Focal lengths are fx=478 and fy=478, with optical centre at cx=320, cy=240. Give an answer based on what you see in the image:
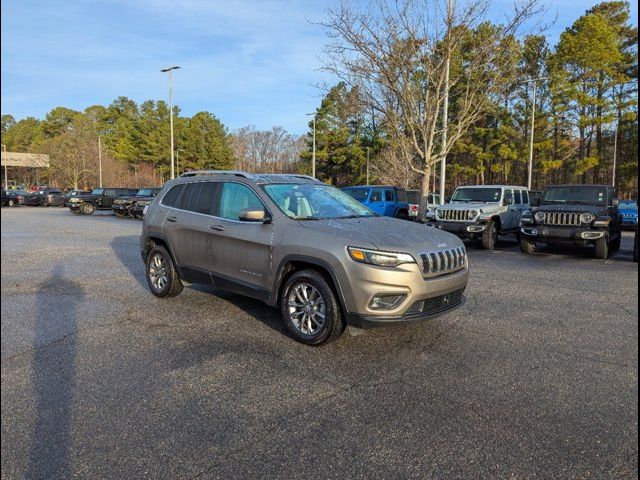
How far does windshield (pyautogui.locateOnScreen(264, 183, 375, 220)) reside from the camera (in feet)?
17.7

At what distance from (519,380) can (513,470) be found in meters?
→ 1.35

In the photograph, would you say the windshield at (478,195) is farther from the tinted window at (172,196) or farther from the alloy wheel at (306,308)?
the alloy wheel at (306,308)

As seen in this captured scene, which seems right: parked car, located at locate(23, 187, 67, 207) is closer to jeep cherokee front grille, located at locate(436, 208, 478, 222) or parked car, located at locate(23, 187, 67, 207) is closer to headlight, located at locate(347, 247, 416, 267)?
jeep cherokee front grille, located at locate(436, 208, 478, 222)

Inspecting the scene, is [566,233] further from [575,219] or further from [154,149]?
[154,149]

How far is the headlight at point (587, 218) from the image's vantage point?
1066 cm

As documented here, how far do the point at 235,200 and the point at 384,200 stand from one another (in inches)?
585

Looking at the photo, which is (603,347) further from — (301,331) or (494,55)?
(494,55)

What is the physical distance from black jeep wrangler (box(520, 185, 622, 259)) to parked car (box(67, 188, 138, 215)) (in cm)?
2569

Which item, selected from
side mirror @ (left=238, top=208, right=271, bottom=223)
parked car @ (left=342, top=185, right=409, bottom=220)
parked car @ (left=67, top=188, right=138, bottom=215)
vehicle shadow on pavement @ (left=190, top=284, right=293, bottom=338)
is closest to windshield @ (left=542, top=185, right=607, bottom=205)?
parked car @ (left=342, top=185, right=409, bottom=220)

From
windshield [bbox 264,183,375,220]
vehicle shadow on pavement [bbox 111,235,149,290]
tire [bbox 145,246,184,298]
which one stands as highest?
windshield [bbox 264,183,375,220]

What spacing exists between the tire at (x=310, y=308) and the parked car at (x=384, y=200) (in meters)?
15.1

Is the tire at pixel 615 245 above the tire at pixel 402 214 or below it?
below

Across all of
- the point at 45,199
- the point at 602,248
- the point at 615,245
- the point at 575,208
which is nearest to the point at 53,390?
the point at 575,208

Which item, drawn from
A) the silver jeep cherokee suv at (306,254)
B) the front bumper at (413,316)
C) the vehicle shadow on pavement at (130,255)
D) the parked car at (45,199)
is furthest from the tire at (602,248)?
the parked car at (45,199)
